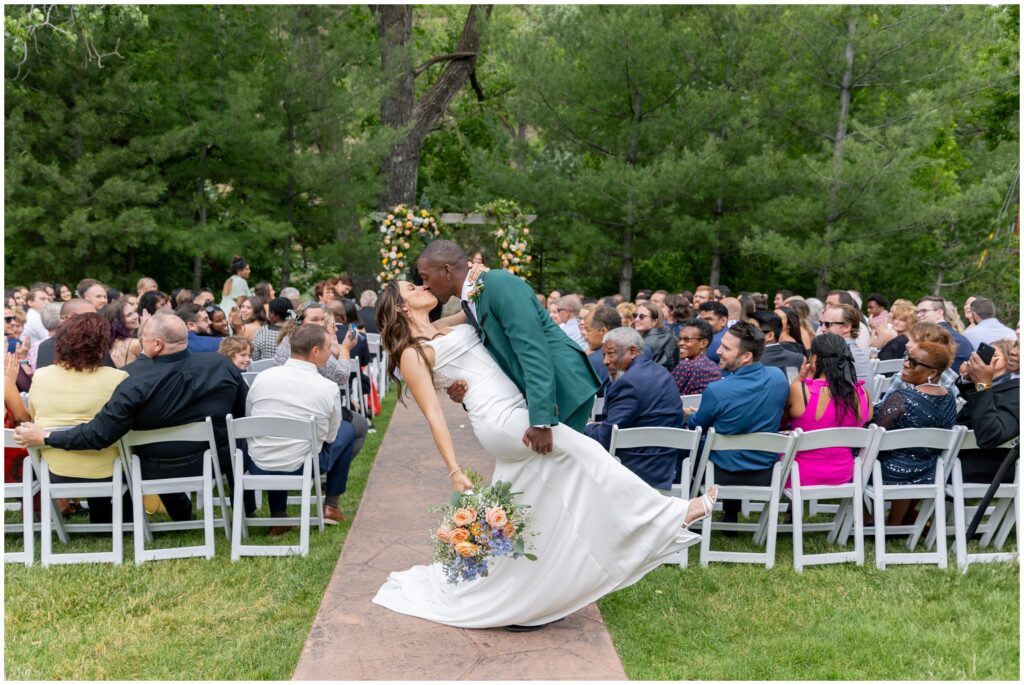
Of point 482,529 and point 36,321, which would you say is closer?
point 482,529

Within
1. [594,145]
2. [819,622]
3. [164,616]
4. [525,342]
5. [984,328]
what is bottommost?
[164,616]

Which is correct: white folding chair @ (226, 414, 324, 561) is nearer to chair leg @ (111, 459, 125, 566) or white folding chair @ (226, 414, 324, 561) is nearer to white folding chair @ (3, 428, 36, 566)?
chair leg @ (111, 459, 125, 566)

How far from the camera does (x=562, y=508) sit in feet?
15.0

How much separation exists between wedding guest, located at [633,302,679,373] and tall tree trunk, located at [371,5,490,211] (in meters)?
11.0

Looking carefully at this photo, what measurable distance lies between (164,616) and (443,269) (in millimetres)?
2333

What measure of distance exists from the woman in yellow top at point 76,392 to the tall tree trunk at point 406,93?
42.8 ft

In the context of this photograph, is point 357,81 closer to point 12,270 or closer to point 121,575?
point 12,270

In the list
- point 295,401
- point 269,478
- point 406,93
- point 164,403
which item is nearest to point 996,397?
point 295,401

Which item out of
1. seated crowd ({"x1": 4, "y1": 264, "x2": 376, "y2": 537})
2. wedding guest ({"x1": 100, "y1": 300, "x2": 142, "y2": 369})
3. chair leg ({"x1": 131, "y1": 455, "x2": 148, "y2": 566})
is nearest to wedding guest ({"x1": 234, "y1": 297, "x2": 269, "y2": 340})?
wedding guest ({"x1": 100, "y1": 300, "x2": 142, "y2": 369})

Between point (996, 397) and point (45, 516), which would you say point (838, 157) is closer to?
point (996, 397)

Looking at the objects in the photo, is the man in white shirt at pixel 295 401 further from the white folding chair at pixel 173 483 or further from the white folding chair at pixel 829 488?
the white folding chair at pixel 829 488

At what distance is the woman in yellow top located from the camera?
231 inches

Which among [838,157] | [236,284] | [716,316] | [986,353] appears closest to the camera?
[986,353]

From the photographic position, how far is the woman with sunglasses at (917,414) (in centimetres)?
589
